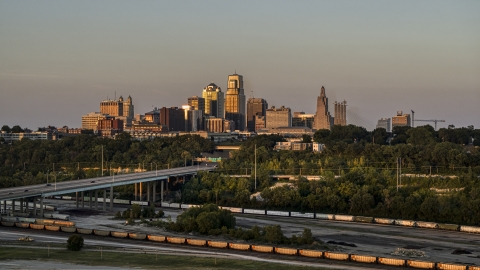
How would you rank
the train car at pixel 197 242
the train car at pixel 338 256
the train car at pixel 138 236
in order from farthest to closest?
the train car at pixel 138 236 < the train car at pixel 197 242 < the train car at pixel 338 256

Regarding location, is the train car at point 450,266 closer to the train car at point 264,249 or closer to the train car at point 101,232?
the train car at point 264,249

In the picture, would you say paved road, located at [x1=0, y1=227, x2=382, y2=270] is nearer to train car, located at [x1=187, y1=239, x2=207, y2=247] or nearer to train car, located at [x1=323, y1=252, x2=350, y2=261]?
train car, located at [x1=323, y1=252, x2=350, y2=261]

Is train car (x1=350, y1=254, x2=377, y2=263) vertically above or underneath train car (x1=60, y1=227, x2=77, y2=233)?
underneath

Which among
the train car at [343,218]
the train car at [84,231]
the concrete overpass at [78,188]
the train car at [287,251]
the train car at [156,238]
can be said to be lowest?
the train car at [287,251]

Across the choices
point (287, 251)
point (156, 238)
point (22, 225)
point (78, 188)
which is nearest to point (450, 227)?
point (287, 251)

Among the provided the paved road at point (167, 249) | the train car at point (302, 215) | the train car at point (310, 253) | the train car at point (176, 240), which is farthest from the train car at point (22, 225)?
the train car at point (302, 215)

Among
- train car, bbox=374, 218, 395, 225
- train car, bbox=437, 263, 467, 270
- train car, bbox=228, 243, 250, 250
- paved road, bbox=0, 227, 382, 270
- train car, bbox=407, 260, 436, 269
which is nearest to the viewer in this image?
train car, bbox=437, 263, 467, 270

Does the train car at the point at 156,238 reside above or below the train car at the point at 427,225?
below

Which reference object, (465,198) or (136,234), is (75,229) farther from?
(465,198)

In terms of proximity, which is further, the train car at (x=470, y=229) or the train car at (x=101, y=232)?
the train car at (x=470, y=229)

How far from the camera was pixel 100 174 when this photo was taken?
5792 inches

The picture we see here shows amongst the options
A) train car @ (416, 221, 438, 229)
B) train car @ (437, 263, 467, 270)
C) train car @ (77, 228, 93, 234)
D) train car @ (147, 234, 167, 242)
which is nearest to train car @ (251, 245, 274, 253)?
train car @ (147, 234, 167, 242)

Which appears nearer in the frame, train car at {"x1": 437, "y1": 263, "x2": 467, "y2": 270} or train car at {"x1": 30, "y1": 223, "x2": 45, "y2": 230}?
train car at {"x1": 437, "y1": 263, "x2": 467, "y2": 270}

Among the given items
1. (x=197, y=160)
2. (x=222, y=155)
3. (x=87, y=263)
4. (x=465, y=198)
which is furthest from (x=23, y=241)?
(x=222, y=155)
